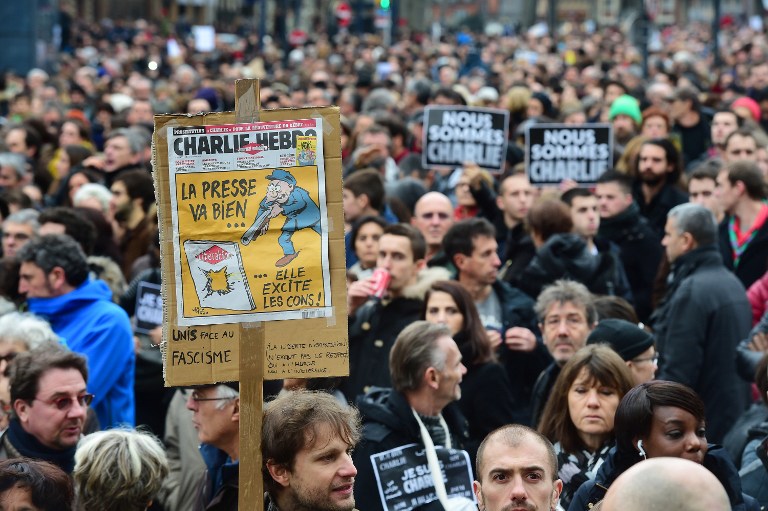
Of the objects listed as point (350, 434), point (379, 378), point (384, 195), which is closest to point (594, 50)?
point (384, 195)

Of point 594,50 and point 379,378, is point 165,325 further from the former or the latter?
point 594,50

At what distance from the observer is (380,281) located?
7152 millimetres

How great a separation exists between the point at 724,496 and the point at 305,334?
177cm

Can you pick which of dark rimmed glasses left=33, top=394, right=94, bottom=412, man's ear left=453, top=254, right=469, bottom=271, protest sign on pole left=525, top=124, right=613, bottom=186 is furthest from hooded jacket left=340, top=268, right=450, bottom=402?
protest sign on pole left=525, top=124, right=613, bottom=186

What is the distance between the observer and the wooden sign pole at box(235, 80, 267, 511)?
13.5ft

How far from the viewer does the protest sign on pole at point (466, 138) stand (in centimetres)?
1148

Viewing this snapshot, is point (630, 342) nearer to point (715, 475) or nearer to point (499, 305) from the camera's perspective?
point (499, 305)

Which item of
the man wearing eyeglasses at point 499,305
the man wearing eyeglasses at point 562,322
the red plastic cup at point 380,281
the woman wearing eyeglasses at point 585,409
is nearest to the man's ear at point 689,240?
the man wearing eyeglasses at point 499,305

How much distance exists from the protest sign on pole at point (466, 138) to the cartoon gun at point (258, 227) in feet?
23.9

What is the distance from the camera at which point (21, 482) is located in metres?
4.30

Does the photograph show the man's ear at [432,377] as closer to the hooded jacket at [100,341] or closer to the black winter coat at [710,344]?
the hooded jacket at [100,341]

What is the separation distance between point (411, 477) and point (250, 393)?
4.22 feet

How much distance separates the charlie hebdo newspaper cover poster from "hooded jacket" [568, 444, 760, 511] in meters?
1.13

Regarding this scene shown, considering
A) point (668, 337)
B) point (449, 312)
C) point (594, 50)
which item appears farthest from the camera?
point (594, 50)
